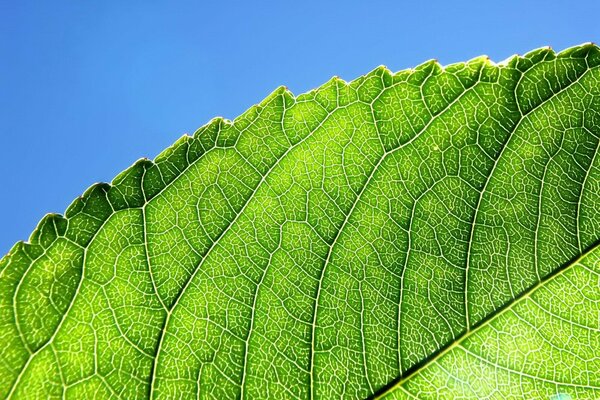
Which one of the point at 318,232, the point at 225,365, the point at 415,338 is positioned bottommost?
the point at 415,338

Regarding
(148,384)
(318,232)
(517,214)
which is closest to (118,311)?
(148,384)

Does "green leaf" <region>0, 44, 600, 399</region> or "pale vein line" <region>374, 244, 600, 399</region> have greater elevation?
"green leaf" <region>0, 44, 600, 399</region>

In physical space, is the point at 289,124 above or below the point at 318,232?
above

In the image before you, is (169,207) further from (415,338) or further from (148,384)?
(415,338)

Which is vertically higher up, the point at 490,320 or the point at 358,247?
the point at 358,247

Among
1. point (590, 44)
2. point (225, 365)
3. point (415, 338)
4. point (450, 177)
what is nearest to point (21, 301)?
point (225, 365)

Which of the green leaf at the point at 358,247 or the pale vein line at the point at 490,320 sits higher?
the green leaf at the point at 358,247

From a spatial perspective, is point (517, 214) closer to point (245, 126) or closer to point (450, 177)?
point (450, 177)
